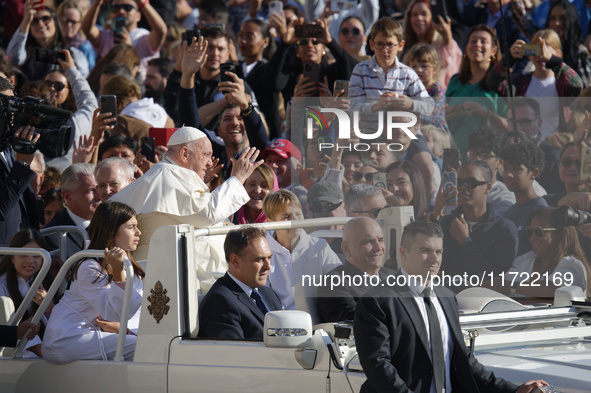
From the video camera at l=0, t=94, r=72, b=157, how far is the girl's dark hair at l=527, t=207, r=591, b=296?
11.6ft

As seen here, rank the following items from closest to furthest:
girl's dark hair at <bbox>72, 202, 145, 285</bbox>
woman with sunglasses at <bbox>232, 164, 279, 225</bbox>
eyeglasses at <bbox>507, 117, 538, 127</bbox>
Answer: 1. eyeglasses at <bbox>507, 117, 538, 127</bbox>
2. girl's dark hair at <bbox>72, 202, 145, 285</bbox>
3. woman with sunglasses at <bbox>232, 164, 279, 225</bbox>

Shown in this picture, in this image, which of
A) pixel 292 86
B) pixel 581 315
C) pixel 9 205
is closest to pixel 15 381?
pixel 9 205

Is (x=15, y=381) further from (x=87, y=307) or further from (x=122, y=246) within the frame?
(x=122, y=246)

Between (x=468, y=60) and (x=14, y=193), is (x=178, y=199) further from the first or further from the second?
(x=468, y=60)

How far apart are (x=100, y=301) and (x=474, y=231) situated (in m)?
2.29

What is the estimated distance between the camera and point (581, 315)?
5020 mm

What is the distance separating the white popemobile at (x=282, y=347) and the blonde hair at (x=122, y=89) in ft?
15.6

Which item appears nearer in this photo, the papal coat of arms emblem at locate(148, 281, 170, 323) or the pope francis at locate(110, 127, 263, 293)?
the papal coat of arms emblem at locate(148, 281, 170, 323)

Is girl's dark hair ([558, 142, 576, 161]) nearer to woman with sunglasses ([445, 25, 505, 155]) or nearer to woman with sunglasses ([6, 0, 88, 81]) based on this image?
woman with sunglasses ([445, 25, 505, 155])

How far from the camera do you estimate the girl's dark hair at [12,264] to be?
20.7 feet

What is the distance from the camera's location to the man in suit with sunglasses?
4125 mm

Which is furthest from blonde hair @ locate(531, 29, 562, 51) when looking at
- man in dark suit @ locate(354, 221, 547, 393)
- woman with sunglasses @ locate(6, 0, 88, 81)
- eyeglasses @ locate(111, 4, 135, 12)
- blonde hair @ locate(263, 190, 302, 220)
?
man in dark suit @ locate(354, 221, 547, 393)

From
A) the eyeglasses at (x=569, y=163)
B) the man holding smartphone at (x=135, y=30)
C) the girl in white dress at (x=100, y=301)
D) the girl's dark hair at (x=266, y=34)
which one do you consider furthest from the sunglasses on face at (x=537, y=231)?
the man holding smartphone at (x=135, y=30)

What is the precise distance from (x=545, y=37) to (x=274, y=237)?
479 centimetres
